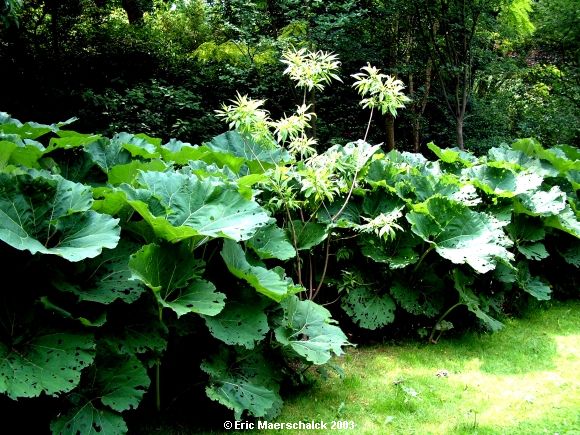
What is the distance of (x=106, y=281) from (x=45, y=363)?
0.47 meters

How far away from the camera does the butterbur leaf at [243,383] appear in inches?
108

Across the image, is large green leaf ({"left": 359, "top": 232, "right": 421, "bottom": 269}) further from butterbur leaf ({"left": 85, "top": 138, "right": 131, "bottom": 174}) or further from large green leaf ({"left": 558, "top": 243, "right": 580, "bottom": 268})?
large green leaf ({"left": 558, "top": 243, "right": 580, "bottom": 268})

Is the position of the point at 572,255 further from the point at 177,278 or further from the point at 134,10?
the point at 134,10

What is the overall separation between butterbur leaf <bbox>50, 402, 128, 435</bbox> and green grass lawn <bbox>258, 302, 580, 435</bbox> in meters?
0.88

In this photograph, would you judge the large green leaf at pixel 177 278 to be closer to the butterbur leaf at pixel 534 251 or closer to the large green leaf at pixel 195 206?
the large green leaf at pixel 195 206

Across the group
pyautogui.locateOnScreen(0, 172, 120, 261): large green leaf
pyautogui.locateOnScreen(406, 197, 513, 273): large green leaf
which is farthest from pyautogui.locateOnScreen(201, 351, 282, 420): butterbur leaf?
pyautogui.locateOnScreen(406, 197, 513, 273): large green leaf

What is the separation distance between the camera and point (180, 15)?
39.0ft

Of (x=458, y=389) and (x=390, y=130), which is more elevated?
(x=458, y=389)

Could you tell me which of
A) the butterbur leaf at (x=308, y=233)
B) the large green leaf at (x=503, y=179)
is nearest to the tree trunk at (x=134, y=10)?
the large green leaf at (x=503, y=179)

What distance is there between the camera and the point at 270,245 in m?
3.38

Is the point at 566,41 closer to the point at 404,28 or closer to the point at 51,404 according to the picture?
the point at 404,28

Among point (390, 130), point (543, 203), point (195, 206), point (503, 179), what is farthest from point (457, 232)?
point (390, 130)

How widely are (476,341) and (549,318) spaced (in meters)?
1.22

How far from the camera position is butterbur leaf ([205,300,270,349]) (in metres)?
2.69
